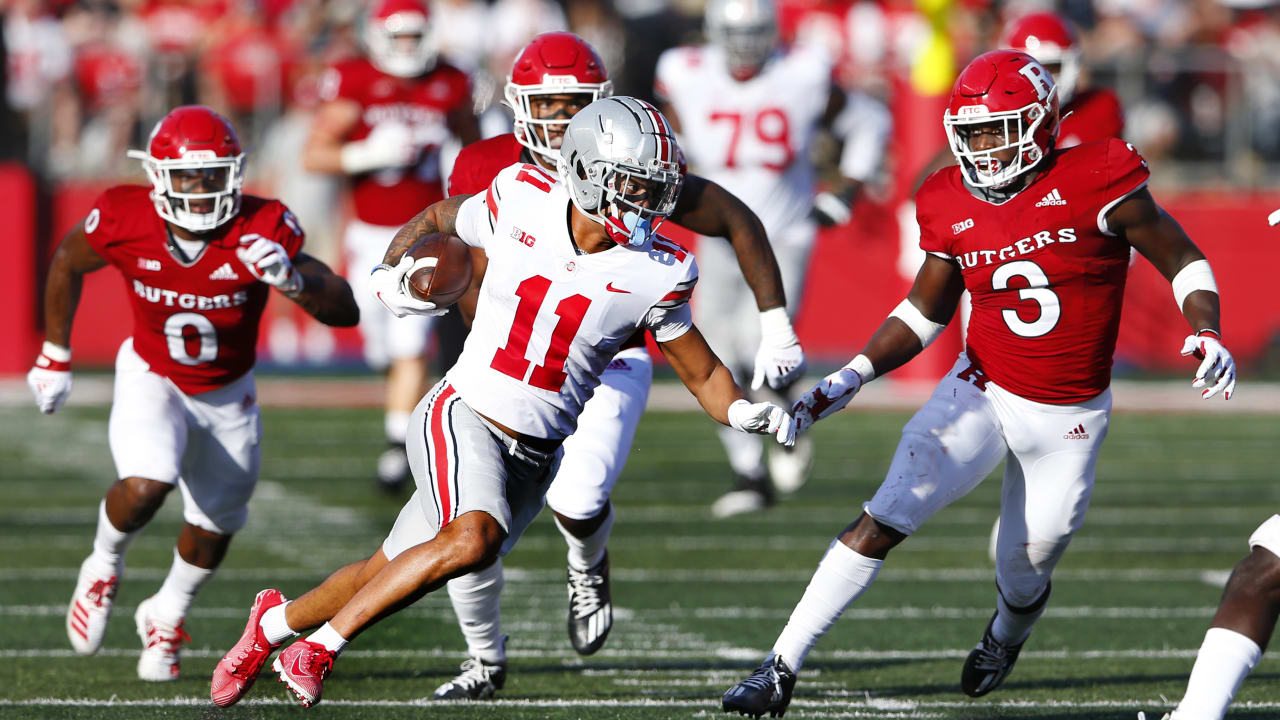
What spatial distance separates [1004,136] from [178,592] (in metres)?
2.67

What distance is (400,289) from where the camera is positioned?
14.0 ft

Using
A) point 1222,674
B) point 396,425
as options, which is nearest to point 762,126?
point 396,425

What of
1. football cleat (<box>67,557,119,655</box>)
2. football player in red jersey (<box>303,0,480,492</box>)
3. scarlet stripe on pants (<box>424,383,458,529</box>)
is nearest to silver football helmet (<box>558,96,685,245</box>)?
scarlet stripe on pants (<box>424,383,458,529</box>)

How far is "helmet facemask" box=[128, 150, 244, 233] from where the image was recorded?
5.19 m

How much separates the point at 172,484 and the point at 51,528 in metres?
2.96

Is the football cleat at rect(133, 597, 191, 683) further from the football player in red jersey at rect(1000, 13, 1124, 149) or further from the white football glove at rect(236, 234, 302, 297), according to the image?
the football player in red jersey at rect(1000, 13, 1124, 149)

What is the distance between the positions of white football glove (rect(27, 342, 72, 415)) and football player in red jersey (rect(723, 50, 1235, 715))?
241 centimetres

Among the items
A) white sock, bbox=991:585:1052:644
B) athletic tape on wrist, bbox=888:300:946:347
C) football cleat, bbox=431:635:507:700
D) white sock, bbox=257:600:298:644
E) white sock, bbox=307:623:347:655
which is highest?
athletic tape on wrist, bbox=888:300:946:347

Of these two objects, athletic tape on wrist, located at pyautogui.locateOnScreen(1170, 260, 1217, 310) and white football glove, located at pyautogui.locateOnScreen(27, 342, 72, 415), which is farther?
white football glove, located at pyautogui.locateOnScreen(27, 342, 72, 415)

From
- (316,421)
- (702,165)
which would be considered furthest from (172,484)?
(316,421)

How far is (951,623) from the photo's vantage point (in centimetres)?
596

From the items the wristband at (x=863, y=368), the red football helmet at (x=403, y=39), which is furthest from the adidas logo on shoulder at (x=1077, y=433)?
the red football helmet at (x=403, y=39)

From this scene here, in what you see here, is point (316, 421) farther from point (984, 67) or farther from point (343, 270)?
point (984, 67)

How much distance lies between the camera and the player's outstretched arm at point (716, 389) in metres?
4.20
